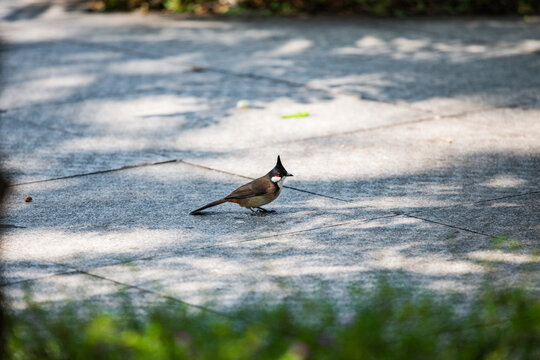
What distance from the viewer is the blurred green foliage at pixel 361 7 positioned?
14648 mm

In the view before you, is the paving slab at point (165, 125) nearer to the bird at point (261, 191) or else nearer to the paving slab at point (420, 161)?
the paving slab at point (420, 161)

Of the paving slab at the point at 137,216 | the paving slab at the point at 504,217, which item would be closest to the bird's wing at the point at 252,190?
the paving slab at the point at 137,216

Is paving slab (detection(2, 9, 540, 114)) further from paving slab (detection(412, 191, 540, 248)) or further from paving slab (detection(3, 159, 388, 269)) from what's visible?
paving slab (detection(3, 159, 388, 269))

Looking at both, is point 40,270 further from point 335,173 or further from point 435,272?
point 335,173

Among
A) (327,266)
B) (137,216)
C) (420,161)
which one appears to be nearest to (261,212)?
(137,216)

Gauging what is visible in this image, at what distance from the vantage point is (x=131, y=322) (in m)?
3.29

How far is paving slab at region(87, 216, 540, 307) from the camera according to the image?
413 cm

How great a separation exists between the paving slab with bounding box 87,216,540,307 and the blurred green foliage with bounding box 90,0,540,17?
34.5 feet

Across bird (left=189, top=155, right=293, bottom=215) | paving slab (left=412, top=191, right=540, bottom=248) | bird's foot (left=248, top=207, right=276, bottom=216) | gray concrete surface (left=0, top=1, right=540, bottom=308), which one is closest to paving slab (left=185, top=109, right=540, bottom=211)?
gray concrete surface (left=0, top=1, right=540, bottom=308)

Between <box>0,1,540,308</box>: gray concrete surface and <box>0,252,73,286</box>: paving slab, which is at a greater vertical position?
<box>0,252,73,286</box>: paving slab

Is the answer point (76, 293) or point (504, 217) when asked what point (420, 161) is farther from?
point (76, 293)

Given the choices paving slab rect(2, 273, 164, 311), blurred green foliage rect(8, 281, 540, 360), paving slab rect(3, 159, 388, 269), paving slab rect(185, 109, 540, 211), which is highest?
blurred green foliage rect(8, 281, 540, 360)

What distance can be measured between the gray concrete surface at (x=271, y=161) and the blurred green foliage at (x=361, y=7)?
6.14ft

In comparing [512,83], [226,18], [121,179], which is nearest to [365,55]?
[512,83]
